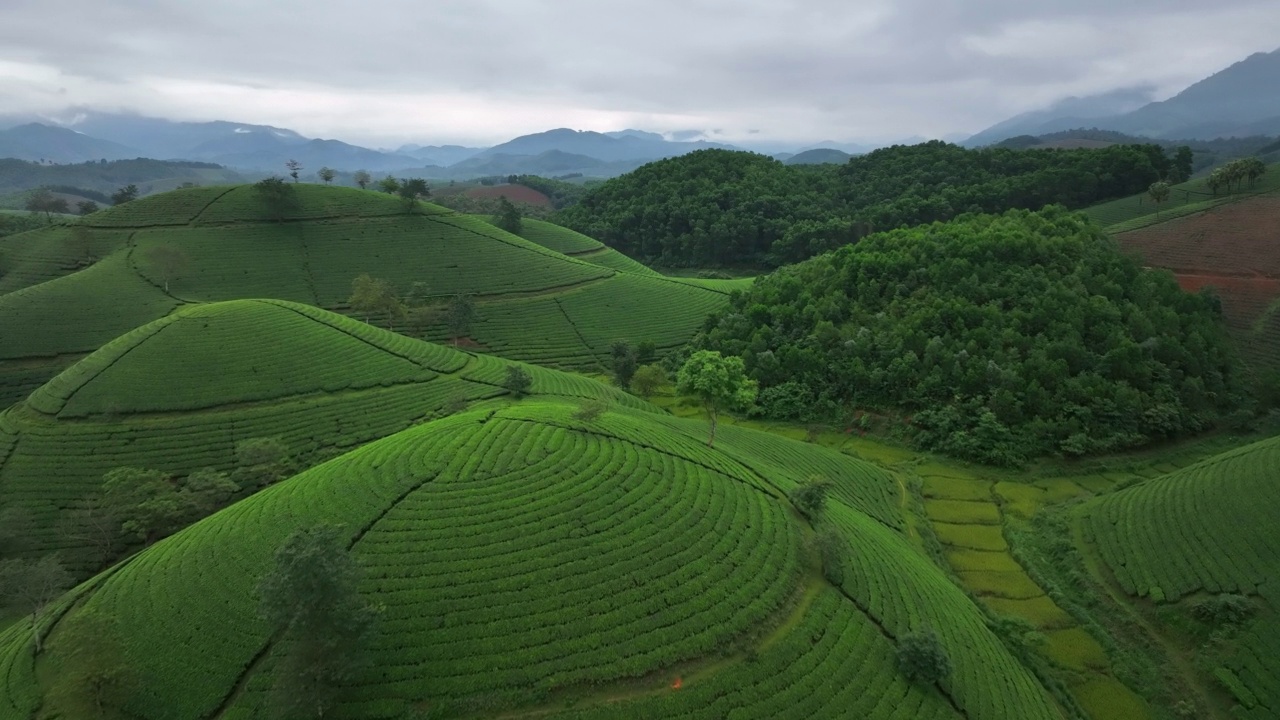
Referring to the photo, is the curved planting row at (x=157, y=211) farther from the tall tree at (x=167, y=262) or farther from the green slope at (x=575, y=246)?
the green slope at (x=575, y=246)

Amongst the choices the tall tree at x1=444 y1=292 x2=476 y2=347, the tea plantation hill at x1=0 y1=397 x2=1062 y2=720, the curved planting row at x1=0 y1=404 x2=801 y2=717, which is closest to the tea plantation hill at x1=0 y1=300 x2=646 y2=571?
the tall tree at x1=444 y1=292 x2=476 y2=347

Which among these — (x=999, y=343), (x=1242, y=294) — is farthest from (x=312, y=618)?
(x=1242, y=294)

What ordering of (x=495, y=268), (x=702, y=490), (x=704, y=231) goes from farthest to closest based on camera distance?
(x=704, y=231)
(x=495, y=268)
(x=702, y=490)

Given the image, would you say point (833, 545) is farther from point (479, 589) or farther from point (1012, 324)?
point (1012, 324)

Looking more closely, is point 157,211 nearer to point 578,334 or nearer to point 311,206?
point 311,206

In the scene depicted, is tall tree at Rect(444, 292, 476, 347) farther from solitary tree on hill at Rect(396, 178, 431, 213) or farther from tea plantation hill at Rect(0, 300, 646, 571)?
solitary tree on hill at Rect(396, 178, 431, 213)

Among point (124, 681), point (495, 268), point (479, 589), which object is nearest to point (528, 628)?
point (479, 589)
